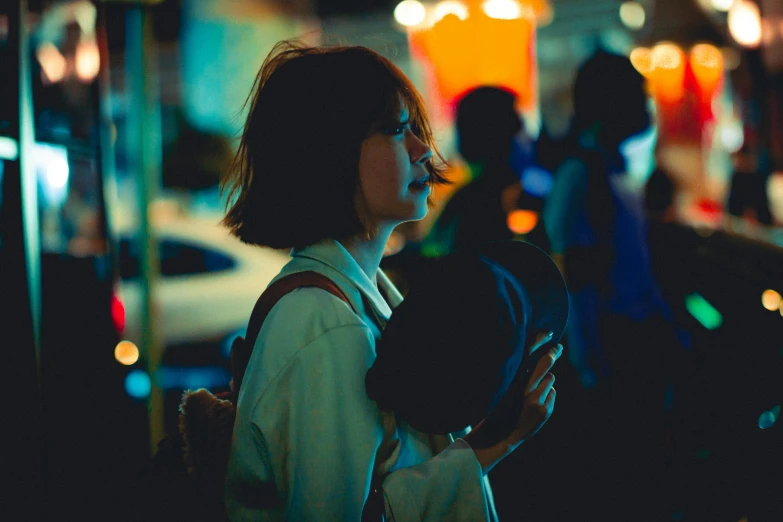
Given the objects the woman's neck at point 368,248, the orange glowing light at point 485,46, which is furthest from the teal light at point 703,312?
the orange glowing light at point 485,46

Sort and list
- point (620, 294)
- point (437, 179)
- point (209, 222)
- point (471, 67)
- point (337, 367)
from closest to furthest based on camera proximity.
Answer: point (337, 367)
point (437, 179)
point (620, 294)
point (471, 67)
point (209, 222)

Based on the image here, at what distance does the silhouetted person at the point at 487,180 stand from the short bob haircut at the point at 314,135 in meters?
1.84

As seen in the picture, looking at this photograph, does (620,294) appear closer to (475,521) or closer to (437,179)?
(437,179)

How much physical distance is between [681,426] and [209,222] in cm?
537

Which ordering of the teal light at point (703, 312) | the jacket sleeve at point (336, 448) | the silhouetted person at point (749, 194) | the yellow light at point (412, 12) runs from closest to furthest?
the jacket sleeve at point (336, 448) < the teal light at point (703, 312) < the yellow light at point (412, 12) < the silhouetted person at point (749, 194)

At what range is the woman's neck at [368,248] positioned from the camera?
1366mm

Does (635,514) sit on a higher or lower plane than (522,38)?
lower

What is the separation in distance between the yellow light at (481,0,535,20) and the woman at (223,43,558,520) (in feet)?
12.2

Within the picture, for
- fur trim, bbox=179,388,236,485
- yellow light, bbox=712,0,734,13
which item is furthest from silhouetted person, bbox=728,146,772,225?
fur trim, bbox=179,388,236,485

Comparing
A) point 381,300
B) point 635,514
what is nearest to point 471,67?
point 635,514

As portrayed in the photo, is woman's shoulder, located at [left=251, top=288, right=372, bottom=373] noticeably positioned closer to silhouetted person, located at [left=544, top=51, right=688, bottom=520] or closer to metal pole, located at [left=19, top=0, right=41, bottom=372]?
metal pole, located at [left=19, top=0, right=41, bottom=372]

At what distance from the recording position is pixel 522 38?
4957mm

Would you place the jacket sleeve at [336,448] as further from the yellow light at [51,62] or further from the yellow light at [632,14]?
the yellow light at [632,14]

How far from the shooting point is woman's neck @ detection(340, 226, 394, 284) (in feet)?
4.48
